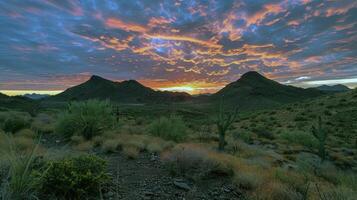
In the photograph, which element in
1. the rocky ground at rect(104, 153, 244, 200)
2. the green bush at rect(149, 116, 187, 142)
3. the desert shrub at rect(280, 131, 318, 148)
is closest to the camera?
the rocky ground at rect(104, 153, 244, 200)

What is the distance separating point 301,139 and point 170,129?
11.4 metres

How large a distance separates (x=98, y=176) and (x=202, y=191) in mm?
2683

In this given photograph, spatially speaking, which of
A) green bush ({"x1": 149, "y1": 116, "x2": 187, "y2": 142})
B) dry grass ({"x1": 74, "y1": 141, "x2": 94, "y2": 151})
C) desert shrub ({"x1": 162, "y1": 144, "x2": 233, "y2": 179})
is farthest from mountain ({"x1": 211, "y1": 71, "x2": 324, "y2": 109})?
desert shrub ({"x1": 162, "y1": 144, "x2": 233, "y2": 179})

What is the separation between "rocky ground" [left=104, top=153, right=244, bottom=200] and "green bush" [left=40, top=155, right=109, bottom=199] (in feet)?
1.30

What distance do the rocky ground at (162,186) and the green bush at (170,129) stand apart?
8633mm

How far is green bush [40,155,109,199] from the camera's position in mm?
6236

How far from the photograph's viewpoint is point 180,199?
6.91 m

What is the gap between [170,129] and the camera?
1891 centimetres

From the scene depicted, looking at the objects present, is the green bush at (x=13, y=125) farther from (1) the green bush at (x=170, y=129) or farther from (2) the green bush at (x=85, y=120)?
(1) the green bush at (x=170, y=129)

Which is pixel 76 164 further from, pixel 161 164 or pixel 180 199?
pixel 161 164

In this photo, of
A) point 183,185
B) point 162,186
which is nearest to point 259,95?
point 183,185

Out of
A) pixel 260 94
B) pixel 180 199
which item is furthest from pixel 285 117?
pixel 260 94

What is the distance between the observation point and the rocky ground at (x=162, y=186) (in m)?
7.03

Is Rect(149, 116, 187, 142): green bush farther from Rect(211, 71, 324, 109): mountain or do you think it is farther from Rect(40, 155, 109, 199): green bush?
Rect(211, 71, 324, 109): mountain
